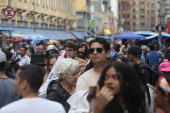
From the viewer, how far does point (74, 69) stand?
20.7 feet

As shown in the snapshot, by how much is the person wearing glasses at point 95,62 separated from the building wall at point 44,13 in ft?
115

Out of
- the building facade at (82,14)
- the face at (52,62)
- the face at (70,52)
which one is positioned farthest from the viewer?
the building facade at (82,14)

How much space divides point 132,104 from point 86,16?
76.6 m

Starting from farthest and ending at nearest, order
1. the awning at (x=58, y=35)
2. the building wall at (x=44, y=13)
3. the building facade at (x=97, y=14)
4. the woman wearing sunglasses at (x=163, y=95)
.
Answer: the building facade at (x=97, y=14) → the awning at (x=58, y=35) → the building wall at (x=44, y=13) → the woman wearing sunglasses at (x=163, y=95)

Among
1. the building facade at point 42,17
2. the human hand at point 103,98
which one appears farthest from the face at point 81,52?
the building facade at point 42,17

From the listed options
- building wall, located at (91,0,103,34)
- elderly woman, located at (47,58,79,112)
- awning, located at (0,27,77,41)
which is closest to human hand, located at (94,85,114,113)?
elderly woman, located at (47,58,79,112)

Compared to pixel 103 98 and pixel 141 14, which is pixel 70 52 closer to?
pixel 103 98

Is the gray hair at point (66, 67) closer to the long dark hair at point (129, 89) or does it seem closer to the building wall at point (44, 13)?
the long dark hair at point (129, 89)

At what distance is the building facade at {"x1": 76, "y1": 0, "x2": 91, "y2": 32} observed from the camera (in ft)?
263

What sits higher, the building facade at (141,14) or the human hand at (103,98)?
the building facade at (141,14)

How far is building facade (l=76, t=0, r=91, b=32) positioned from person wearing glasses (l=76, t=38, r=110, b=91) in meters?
73.4

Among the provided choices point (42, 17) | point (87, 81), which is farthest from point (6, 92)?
point (42, 17)

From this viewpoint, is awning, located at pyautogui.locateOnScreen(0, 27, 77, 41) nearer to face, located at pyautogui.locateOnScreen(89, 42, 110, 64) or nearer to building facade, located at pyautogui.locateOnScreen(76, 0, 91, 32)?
building facade, located at pyautogui.locateOnScreen(76, 0, 91, 32)

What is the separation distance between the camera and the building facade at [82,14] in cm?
8006
